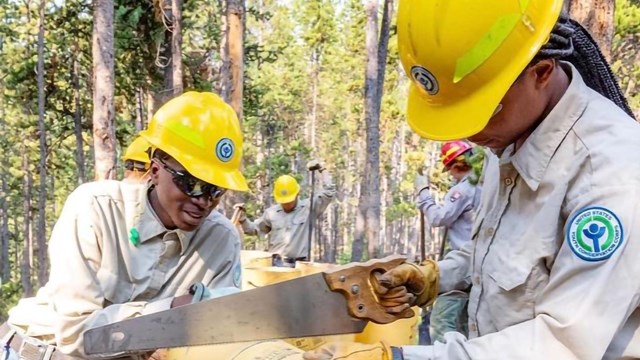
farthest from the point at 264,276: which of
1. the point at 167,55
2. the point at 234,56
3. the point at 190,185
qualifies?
the point at 167,55

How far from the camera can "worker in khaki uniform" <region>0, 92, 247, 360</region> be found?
255 centimetres

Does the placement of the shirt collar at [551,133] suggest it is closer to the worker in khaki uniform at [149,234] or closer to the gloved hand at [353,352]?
the gloved hand at [353,352]

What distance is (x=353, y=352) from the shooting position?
1.63 meters

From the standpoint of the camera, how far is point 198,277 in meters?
2.91

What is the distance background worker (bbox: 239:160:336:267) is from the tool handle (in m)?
8.83

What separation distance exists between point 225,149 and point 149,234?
0.53 metres

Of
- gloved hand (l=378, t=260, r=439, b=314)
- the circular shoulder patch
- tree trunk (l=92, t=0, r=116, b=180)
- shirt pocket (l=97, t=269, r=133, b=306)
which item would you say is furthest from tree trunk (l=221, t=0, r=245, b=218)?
the circular shoulder patch

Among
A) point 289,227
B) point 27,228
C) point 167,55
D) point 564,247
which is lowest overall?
point 27,228

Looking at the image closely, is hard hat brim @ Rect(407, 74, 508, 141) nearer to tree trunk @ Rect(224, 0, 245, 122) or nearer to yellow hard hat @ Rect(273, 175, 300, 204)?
tree trunk @ Rect(224, 0, 245, 122)

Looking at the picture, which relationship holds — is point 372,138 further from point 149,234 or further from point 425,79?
point 425,79

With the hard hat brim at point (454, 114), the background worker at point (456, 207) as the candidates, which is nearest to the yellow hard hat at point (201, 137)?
the hard hat brim at point (454, 114)

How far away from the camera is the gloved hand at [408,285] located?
187 cm

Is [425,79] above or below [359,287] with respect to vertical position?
above

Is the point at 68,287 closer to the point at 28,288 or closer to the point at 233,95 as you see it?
the point at 233,95
